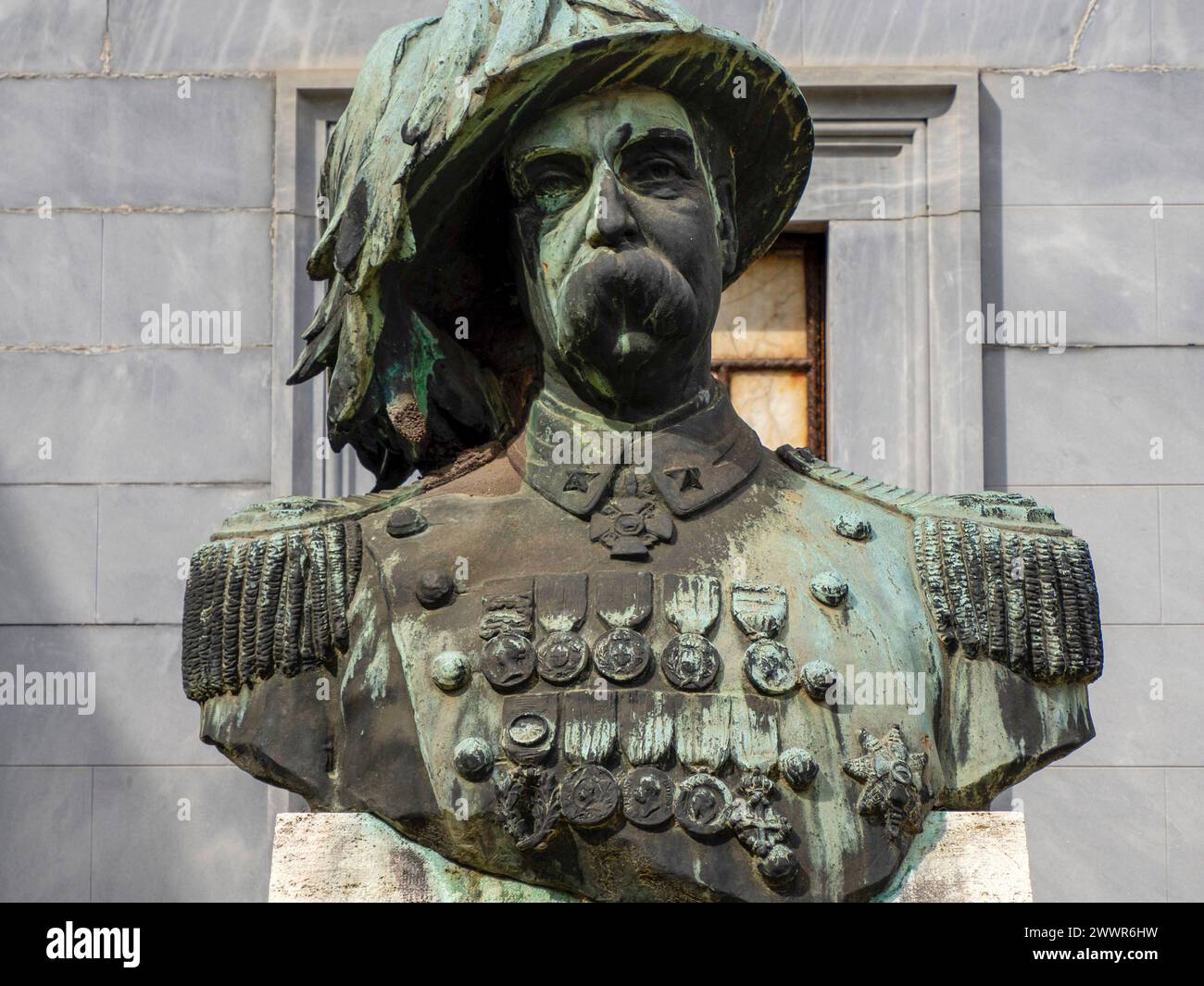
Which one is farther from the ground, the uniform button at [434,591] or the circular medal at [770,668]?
the uniform button at [434,591]

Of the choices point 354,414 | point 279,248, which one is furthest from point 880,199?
point 354,414

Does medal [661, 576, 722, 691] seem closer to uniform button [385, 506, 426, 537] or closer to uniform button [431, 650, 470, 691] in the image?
uniform button [431, 650, 470, 691]

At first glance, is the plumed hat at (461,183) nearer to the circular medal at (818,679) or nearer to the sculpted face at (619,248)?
the sculpted face at (619,248)

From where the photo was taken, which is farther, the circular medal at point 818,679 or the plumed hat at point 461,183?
the plumed hat at point 461,183

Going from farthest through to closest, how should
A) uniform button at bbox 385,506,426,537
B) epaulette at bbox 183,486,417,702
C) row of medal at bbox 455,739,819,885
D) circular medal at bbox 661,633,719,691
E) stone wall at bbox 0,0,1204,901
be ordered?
stone wall at bbox 0,0,1204,901 < uniform button at bbox 385,506,426,537 < epaulette at bbox 183,486,417,702 < circular medal at bbox 661,633,719,691 < row of medal at bbox 455,739,819,885

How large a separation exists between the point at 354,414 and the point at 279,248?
12.2 feet

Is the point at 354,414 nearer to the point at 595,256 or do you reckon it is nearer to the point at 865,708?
the point at 595,256

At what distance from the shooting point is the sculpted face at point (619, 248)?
5449 millimetres

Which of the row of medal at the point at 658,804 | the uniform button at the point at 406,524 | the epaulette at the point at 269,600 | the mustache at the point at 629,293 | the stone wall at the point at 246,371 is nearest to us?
the row of medal at the point at 658,804

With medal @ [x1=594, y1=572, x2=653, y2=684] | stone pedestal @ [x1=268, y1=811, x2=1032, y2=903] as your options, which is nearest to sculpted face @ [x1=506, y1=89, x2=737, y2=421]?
medal @ [x1=594, y1=572, x2=653, y2=684]

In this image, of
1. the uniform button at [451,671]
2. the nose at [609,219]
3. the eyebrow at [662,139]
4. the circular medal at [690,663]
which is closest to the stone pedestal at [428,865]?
the uniform button at [451,671]

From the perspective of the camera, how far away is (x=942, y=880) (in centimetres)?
535

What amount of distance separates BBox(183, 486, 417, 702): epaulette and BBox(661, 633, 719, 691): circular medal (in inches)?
28.8

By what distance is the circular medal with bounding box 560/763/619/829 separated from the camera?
5125 millimetres
